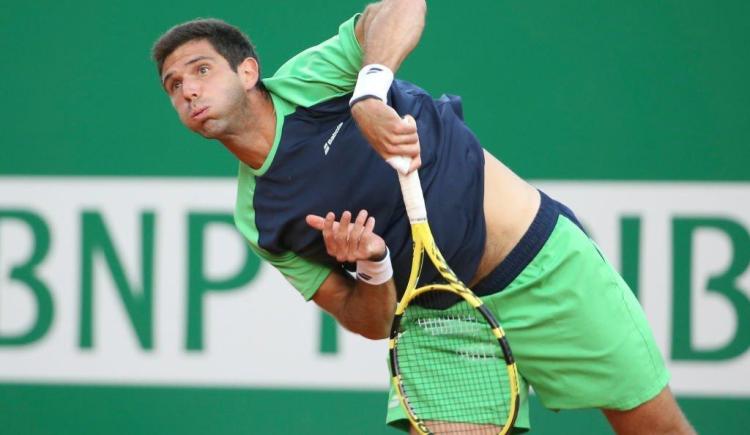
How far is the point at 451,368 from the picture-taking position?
3.98 meters

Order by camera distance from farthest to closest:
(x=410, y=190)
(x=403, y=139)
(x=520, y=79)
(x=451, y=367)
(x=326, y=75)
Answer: (x=520, y=79) < (x=451, y=367) < (x=326, y=75) < (x=410, y=190) < (x=403, y=139)

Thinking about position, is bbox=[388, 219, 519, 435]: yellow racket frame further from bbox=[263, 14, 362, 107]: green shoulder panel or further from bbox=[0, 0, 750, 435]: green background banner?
bbox=[0, 0, 750, 435]: green background banner

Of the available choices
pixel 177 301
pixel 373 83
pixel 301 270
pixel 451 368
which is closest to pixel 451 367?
pixel 451 368

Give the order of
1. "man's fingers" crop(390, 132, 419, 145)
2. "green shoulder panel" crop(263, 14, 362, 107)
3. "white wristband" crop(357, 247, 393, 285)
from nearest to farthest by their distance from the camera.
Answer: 1. "man's fingers" crop(390, 132, 419, 145)
2. "white wristband" crop(357, 247, 393, 285)
3. "green shoulder panel" crop(263, 14, 362, 107)

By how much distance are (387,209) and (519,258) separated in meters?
0.44

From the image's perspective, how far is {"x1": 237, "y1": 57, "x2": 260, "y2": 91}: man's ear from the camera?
12.1ft

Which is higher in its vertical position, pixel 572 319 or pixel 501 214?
pixel 501 214

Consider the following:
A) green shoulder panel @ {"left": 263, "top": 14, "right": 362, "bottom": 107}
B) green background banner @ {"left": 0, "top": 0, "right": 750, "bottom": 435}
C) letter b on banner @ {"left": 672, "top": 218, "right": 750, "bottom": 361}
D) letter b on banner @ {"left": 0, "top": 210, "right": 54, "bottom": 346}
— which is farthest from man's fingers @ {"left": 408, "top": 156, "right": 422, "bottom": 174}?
letter b on banner @ {"left": 0, "top": 210, "right": 54, "bottom": 346}

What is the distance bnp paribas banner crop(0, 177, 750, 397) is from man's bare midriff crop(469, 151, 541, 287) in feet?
3.59

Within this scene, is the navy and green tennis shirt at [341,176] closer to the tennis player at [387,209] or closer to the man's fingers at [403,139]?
the tennis player at [387,209]

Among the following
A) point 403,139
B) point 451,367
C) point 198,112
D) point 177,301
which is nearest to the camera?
point 403,139

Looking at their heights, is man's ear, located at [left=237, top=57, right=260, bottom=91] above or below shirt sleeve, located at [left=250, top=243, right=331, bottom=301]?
above

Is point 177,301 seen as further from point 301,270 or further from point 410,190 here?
point 410,190

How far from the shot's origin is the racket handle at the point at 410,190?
3.36 metres
